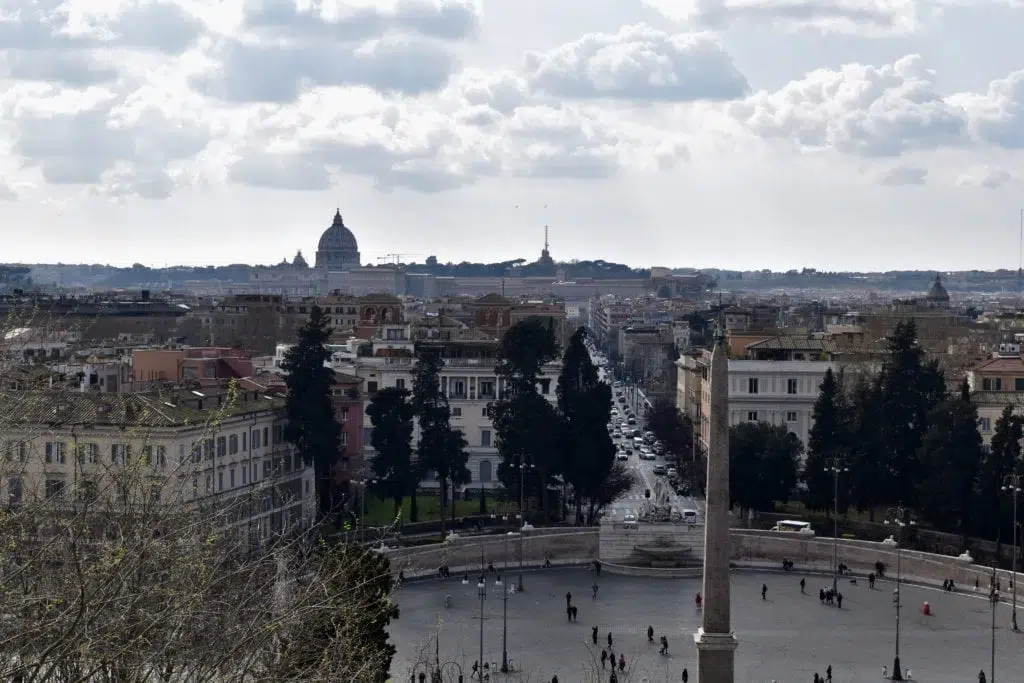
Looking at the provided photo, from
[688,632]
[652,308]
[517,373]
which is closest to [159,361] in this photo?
[517,373]

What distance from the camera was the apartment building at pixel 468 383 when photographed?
69125 millimetres

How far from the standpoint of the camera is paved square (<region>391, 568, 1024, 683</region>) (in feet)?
133

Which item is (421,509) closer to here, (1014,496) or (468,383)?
(468,383)

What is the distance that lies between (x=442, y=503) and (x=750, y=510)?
383 inches

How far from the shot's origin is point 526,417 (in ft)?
194

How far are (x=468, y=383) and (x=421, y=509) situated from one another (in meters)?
9.57

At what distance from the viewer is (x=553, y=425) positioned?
59.6 metres

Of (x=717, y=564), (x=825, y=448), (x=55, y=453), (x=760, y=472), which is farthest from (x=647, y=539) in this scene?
(x=717, y=564)

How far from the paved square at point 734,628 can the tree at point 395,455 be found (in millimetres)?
6938

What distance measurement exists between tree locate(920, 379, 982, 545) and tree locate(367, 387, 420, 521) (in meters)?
14.5

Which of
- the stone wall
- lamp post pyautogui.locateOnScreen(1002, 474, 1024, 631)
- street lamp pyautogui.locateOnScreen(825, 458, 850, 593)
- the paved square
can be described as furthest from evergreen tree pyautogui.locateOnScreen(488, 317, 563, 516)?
→ lamp post pyautogui.locateOnScreen(1002, 474, 1024, 631)

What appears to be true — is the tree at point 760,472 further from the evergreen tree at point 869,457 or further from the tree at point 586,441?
the tree at point 586,441

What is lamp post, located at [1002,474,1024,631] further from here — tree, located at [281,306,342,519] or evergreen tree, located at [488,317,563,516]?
tree, located at [281,306,342,519]

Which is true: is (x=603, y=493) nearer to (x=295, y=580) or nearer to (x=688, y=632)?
(x=688, y=632)
